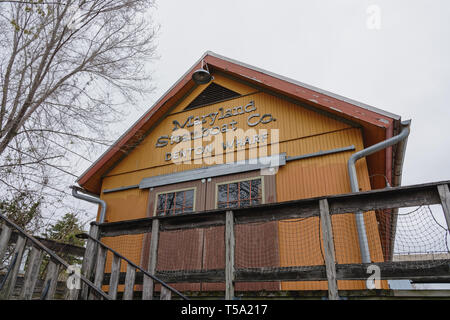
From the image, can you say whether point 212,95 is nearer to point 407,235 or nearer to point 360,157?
point 360,157

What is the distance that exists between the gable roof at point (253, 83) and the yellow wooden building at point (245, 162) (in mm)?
28

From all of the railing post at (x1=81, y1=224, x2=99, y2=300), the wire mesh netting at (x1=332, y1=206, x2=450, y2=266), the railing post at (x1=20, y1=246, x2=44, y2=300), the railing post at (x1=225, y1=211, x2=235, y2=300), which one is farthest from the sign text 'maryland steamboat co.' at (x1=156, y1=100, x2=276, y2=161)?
the railing post at (x1=20, y1=246, x2=44, y2=300)

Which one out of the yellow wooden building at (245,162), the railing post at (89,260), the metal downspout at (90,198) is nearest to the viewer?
the railing post at (89,260)

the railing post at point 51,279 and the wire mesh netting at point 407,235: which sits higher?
the wire mesh netting at point 407,235

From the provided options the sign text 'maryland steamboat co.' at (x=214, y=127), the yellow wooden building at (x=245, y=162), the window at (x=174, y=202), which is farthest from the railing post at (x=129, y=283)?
the sign text 'maryland steamboat co.' at (x=214, y=127)

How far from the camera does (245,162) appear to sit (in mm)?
7867

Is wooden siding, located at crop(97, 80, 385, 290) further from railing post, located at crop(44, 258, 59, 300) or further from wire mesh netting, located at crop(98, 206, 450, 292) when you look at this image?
railing post, located at crop(44, 258, 59, 300)

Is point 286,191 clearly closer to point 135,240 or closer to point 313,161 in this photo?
point 313,161

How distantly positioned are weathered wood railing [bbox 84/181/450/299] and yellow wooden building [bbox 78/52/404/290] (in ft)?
6.04

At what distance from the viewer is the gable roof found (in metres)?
6.64

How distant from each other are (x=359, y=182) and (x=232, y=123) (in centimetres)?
351

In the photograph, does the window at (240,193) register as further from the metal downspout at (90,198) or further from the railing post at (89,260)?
the metal downspout at (90,198)

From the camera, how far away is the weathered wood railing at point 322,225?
3953 millimetres

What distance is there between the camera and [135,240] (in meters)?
8.44
